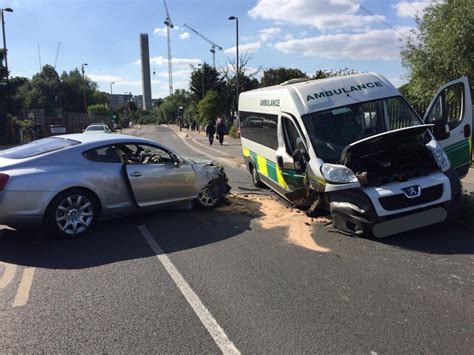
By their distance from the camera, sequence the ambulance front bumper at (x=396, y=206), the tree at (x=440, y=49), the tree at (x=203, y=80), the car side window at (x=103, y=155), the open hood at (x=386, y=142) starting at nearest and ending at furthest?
the ambulance front bumper at (x=396, y=206), the open hood at (x=386, y=142), the car side window at (x=103, y=155), the tree at (x=440, y=49), the tree at (x=203, y=80)

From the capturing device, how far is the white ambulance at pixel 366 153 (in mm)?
6258

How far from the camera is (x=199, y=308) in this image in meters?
4.41

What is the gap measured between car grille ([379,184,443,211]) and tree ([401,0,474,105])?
14.5m

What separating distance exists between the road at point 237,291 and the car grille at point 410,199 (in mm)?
521

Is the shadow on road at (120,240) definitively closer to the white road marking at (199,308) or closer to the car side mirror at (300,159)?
the white road marking at (199,308)

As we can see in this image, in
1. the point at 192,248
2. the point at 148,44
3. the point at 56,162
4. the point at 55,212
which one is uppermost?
the point at 148,44

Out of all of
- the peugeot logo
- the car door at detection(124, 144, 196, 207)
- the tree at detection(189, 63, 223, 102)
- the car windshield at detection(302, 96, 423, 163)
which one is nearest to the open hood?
the car windshield at detection(302, 96, 423, 163)

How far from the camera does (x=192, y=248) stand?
6.40 metres

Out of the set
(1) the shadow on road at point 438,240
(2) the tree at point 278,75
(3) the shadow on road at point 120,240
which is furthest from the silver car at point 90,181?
(2) the tree at point 278,75

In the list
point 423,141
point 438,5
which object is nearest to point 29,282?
point 423,141

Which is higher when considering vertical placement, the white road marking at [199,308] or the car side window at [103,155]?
the car side window at [103,155]

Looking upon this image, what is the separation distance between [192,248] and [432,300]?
3096 mm

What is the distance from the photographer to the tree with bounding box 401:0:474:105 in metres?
18.5

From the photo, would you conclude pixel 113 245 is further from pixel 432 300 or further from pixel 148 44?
pixel 148 44
